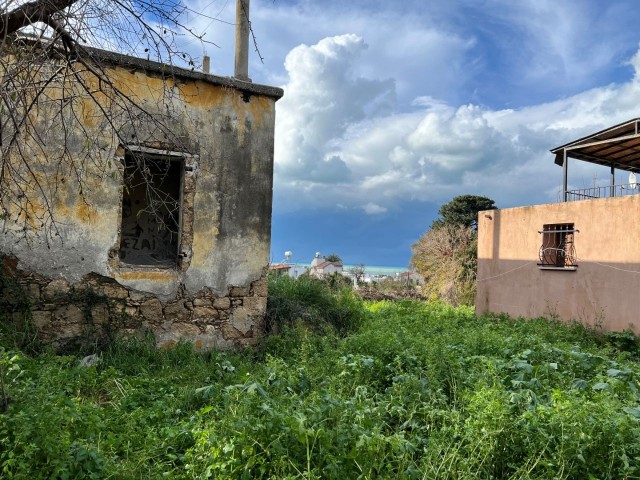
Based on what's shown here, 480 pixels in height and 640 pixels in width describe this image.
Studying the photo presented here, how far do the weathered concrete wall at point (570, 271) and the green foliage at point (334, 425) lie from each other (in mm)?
5983

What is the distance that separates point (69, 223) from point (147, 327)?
1.85 metres

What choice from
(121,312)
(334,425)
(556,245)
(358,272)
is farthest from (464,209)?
(334,425)

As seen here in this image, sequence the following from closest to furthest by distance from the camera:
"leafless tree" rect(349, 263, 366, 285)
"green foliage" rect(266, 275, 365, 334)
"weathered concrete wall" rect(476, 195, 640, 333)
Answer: "green foliage" rect(266, 275, 365, 334) → "weathered concrete wall" rect(476, 195, 640, 333) → "leafless tree" rect(349, 263, 366, 285)

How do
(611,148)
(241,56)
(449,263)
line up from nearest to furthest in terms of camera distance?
(241,56), (611,148), (449,263)

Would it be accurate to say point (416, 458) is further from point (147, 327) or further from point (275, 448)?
point (147, 327)

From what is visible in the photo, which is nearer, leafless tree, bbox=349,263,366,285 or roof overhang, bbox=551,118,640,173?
roof overhang, bbox=551,118,640,173

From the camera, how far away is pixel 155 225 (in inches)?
352

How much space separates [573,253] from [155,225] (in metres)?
9.39

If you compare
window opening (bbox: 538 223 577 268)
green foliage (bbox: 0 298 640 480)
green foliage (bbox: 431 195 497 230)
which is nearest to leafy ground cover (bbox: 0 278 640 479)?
green foliage (bbox: 0 298 640 480)

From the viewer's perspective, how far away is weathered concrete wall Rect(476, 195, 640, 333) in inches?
414

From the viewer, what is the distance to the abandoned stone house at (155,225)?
679 cm

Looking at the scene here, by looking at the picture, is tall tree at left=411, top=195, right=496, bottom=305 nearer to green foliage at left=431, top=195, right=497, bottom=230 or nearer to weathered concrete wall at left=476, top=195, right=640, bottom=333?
weathered concrete wall at left=476, top=195, right=640, bottom=333

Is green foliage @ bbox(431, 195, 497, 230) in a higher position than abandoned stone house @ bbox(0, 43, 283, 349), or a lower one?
higher

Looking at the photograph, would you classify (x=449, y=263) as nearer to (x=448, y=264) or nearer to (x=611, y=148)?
(x=448, y=264)
